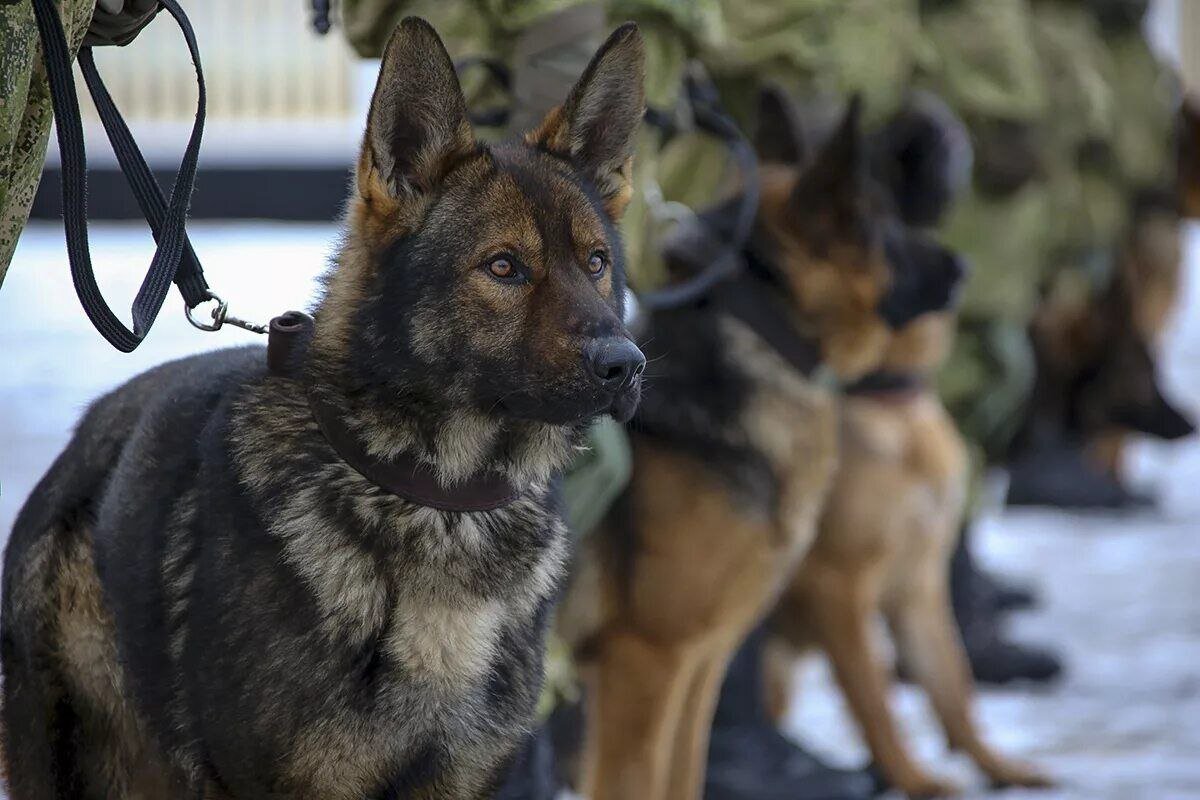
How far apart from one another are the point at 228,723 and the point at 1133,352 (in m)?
5.34

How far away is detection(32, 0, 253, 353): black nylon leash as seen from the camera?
1.92m

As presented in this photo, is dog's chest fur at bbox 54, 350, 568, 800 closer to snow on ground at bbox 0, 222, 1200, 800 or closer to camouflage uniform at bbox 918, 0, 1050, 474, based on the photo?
snow on ground at bbox 0, 222, 1200, 800

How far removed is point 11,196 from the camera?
6.27 ft

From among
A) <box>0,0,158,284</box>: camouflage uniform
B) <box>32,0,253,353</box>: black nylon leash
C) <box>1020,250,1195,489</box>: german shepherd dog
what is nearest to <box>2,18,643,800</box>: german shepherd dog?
<box>32,0,253,353</box>: black nylon leash

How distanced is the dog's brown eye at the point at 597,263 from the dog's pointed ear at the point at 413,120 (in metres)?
0.22

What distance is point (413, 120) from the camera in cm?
206

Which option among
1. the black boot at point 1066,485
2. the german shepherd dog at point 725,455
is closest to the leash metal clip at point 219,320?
Answer: the german shepherd dog at point 725,455

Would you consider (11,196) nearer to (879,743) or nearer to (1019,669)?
(879,743)

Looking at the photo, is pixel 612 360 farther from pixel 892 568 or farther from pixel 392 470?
pixel 892 568

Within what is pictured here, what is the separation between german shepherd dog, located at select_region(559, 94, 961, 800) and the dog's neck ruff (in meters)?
1.35

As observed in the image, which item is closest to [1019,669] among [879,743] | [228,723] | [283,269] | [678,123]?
[879,743]

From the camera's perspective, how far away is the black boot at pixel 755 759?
3.88 meters

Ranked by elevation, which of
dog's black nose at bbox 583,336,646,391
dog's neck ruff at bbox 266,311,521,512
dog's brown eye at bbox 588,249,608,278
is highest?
dog's brown eye at bbox 588,249,608,278

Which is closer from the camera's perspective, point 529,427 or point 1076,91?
point 529,427
